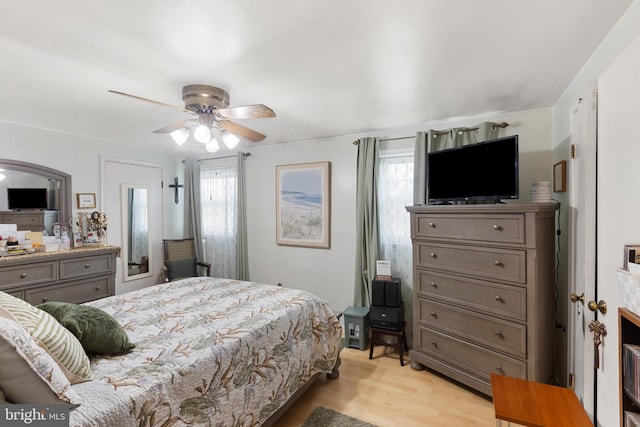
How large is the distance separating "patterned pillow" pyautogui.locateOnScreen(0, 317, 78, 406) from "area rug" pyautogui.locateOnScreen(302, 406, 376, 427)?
59.9 inches

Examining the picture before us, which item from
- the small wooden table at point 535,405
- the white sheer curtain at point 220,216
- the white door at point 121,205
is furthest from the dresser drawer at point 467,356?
the white door at point 121,205

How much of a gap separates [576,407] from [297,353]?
5.35ft

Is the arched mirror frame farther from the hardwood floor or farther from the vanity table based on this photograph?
the hardwood floor

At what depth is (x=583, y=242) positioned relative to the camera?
1.60m

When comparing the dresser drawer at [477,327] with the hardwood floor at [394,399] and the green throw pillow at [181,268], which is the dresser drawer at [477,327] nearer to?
the hardwood floor at [394,399]

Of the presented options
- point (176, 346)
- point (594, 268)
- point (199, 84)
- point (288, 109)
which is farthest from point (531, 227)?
point (199, 84)

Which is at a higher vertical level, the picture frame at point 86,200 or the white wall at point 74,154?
the white wall at point 74,154

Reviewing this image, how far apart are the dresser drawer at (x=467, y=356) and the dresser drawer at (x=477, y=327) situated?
58 millimetres

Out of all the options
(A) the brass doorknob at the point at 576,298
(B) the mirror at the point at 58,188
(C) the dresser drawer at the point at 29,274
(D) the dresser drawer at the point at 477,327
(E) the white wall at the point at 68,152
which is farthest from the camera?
(B) the mirror at the point at 58,188

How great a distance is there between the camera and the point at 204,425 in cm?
143

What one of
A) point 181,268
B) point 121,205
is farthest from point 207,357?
point 121,205

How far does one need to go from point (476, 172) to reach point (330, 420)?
7.40 ft

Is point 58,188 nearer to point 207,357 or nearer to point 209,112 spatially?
point 209,112

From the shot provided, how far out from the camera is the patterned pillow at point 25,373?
1.01m
